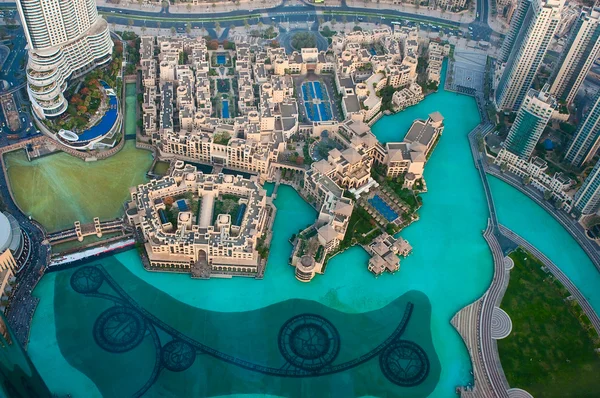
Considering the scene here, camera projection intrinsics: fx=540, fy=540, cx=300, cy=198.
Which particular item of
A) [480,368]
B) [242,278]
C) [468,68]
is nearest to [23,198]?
[242,278]

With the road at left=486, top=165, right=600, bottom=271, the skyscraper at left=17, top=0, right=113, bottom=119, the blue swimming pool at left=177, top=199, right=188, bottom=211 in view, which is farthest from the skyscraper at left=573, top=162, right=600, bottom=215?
the skyscraper at left=17, top=0, right=113, bottom=119

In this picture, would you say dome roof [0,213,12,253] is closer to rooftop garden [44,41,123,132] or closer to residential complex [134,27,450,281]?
residential complex [134,27,450,281]

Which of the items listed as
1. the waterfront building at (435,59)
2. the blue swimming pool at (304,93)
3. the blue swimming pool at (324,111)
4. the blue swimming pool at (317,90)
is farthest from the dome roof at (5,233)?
the waterfront building at (435,59)

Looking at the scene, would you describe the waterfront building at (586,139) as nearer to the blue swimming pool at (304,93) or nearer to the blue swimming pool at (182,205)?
the blue swimming pool at (304,93)

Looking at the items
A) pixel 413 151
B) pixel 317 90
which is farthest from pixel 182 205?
pixel 317 90

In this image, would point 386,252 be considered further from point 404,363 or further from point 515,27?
point 515,27
